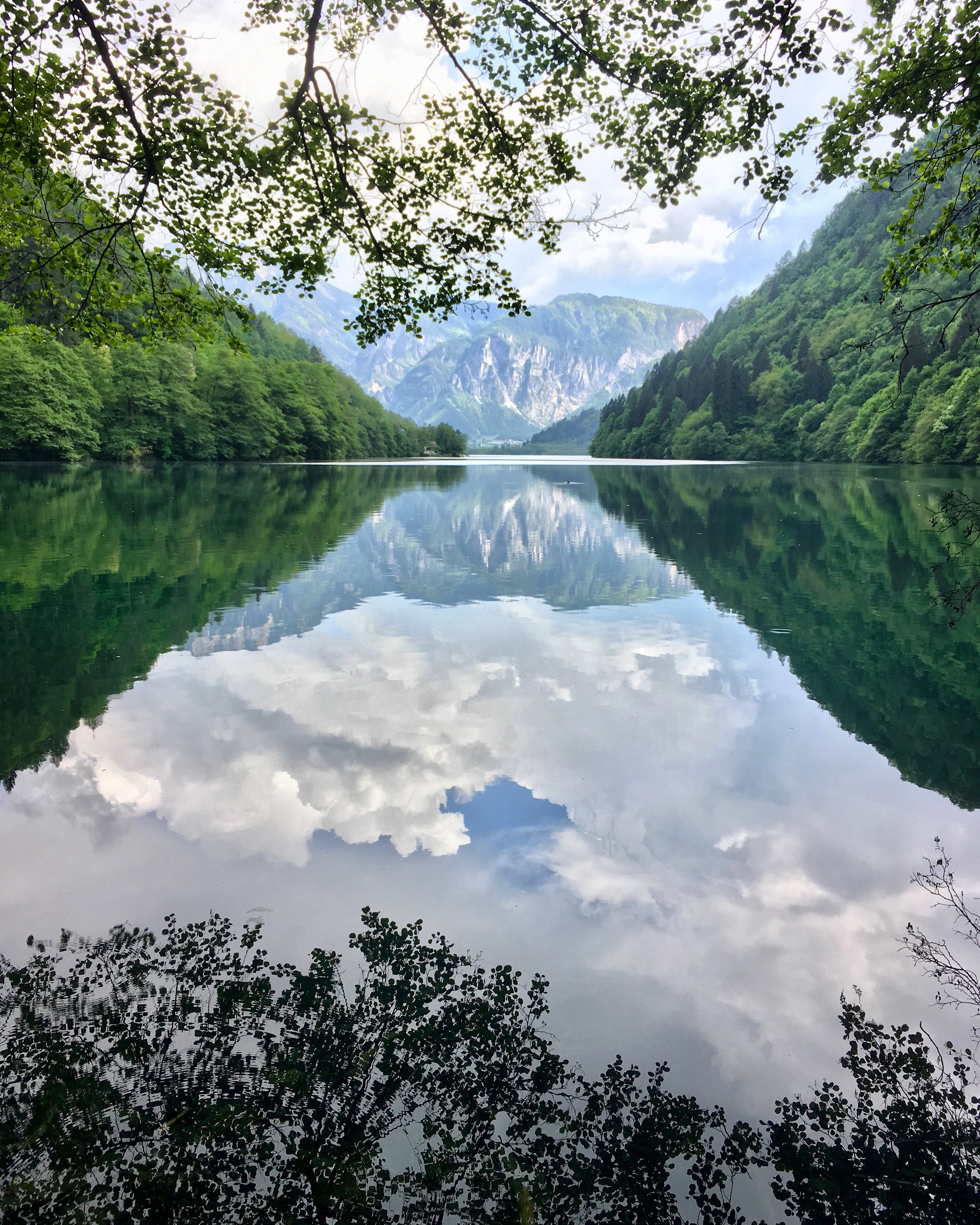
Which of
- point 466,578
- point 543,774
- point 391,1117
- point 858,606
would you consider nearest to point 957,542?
point 858,606

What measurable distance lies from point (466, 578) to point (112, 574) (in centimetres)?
918

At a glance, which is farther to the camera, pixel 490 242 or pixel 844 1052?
pixel 490 242

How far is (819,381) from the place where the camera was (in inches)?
4906

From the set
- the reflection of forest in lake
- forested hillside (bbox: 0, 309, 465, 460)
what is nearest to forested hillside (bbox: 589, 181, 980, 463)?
the reflection of forest in lake

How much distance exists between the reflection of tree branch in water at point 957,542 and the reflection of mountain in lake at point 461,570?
19.3 ft

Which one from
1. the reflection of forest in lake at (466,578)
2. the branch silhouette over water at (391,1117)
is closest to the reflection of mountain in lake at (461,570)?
the reflection of forest in lake at (466,578)

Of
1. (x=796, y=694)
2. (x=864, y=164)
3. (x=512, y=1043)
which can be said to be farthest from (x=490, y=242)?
(x=512, y=1043)

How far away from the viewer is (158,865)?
19.4 ft

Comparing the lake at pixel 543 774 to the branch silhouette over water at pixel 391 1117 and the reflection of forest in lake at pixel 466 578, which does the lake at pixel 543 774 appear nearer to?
the reflection of forest in lake at pixel 466 578

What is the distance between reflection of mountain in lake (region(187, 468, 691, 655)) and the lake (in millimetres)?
191

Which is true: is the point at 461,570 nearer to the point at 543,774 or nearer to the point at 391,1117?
the point at 543,774

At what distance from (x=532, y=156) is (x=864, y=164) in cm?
464

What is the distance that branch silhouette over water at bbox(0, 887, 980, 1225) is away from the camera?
3117 mm

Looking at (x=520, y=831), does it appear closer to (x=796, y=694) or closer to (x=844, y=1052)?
(x=844, y=1052)
